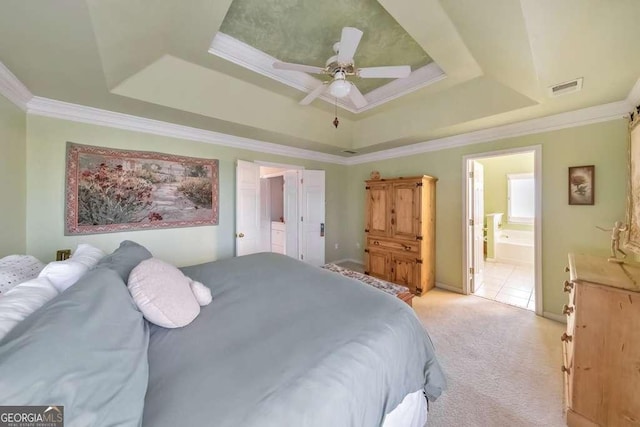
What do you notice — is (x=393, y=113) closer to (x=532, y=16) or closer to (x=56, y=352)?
(x=532, y=16)

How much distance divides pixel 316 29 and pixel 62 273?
2.57 metres

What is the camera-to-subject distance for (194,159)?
3363mm

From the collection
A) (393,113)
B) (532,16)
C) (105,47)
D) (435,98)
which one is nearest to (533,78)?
(532,16)

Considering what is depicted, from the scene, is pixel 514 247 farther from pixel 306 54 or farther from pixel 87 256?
pixel 87 256

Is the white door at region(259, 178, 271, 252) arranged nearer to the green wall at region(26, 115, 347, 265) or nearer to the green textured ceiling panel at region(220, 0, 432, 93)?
the green wall at region(26, 115, 347, 265)

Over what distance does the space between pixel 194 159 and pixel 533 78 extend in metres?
3.91

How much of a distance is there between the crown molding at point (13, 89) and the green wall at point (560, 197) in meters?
4.96

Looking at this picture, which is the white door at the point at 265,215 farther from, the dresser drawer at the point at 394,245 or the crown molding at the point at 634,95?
the crown molding at the point at 634,95

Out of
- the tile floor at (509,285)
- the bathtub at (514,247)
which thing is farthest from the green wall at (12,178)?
the bathtub at (514,247)

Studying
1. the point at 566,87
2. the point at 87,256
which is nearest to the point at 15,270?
the point at 87,256

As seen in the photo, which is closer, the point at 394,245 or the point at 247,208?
the point at 247,208

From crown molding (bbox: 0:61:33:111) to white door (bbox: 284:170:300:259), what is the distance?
10.8 ft

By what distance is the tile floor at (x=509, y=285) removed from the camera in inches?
135

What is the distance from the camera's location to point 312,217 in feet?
15.3
